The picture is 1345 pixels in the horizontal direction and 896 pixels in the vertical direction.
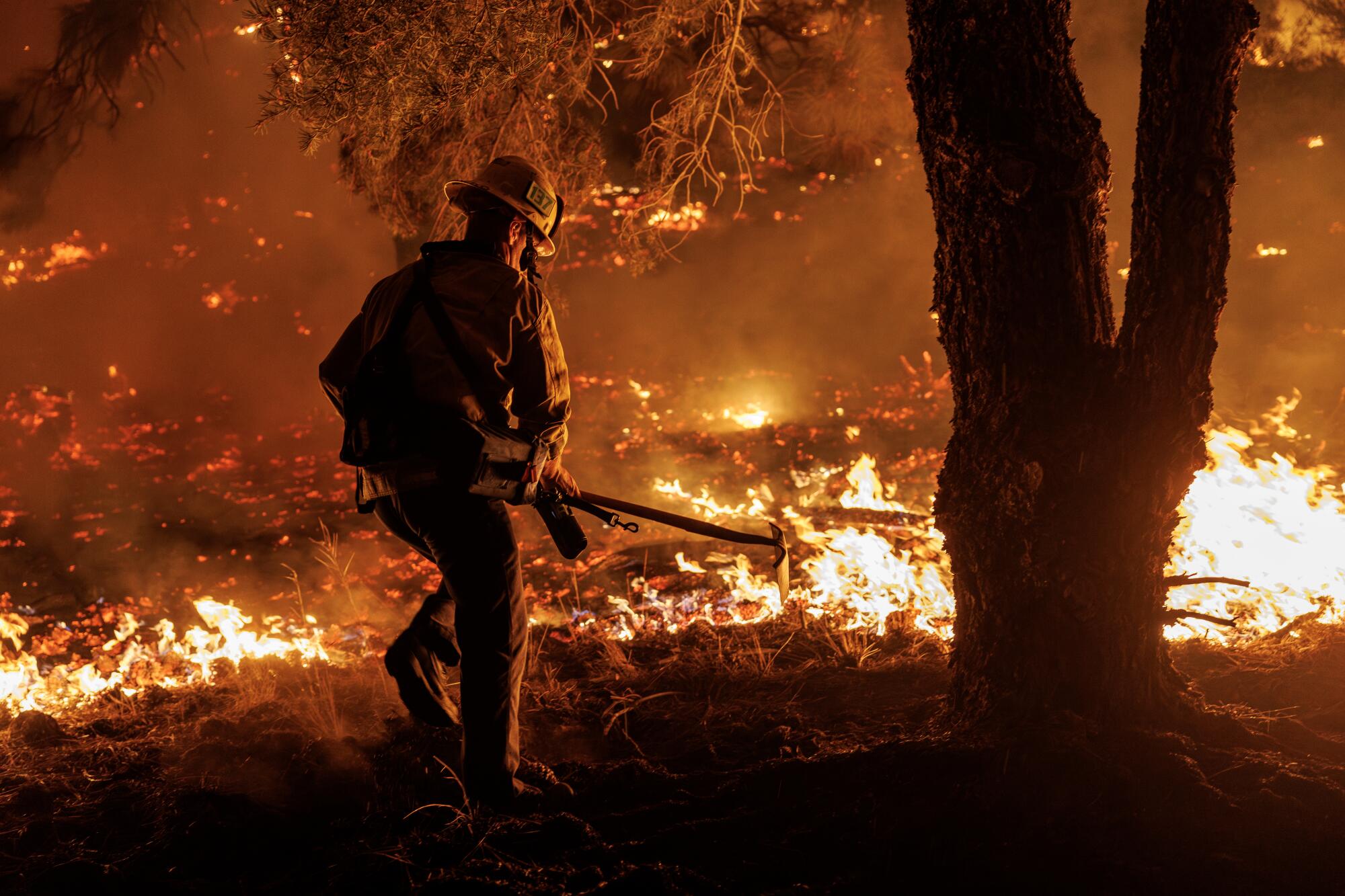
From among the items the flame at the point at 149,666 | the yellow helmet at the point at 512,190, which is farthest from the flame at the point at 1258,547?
the flame at the point at 149,666

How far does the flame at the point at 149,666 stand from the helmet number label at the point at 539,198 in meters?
2.81

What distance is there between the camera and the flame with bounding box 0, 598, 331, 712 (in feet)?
15.3

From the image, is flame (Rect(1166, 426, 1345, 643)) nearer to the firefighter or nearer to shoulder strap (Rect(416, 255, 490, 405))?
the firefighter

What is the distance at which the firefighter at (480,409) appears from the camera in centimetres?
267

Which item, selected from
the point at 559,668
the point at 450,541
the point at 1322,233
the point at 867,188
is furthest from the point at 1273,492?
the point at 867,188

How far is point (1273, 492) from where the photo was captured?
469 centimetres

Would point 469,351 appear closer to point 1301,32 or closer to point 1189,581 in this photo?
point 1189,581

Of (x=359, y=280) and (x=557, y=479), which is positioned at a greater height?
(x=359, y=280)

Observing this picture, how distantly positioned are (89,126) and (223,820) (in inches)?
418

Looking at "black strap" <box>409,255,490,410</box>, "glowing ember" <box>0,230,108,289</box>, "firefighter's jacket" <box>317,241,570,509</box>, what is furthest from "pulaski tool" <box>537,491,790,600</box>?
A: "glowing ember" <box>0,230,108,289</box>

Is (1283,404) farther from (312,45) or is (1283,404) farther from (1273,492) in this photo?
(312,45)

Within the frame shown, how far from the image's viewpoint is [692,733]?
347 cm

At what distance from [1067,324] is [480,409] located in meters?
1.98

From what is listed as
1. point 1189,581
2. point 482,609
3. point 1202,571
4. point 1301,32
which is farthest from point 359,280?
point 1189,581
